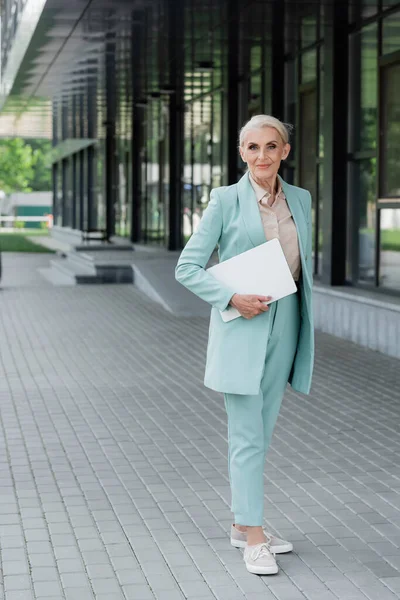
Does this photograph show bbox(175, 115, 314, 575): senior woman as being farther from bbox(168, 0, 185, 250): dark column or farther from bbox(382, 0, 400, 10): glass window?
bbox(168, 0, 185, 250): dark column

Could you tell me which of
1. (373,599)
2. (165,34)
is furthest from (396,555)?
(165,34)

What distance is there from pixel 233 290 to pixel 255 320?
17 centimetres

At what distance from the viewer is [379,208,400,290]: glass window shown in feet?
45.6

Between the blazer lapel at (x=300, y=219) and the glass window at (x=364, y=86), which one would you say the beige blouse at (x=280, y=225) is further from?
the glass window at (x=364, y=86)

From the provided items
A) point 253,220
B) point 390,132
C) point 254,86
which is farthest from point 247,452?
point 254,86

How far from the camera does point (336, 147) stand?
15.2 meters

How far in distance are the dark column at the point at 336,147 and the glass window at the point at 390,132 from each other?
3.16 ft

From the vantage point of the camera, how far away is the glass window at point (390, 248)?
1390 centimetres

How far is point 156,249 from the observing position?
2944 cm

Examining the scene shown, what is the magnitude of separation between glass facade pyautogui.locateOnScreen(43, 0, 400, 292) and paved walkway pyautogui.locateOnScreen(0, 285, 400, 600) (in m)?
2.94

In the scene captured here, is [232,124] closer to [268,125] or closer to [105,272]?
[105,272]

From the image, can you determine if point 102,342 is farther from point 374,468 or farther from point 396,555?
point 396,555

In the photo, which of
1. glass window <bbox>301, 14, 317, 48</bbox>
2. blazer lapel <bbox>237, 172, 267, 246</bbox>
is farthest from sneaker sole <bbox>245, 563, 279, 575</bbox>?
glass window <bbox>301, 14, 317, 48</bbox>

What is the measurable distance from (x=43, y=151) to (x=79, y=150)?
187 ft
